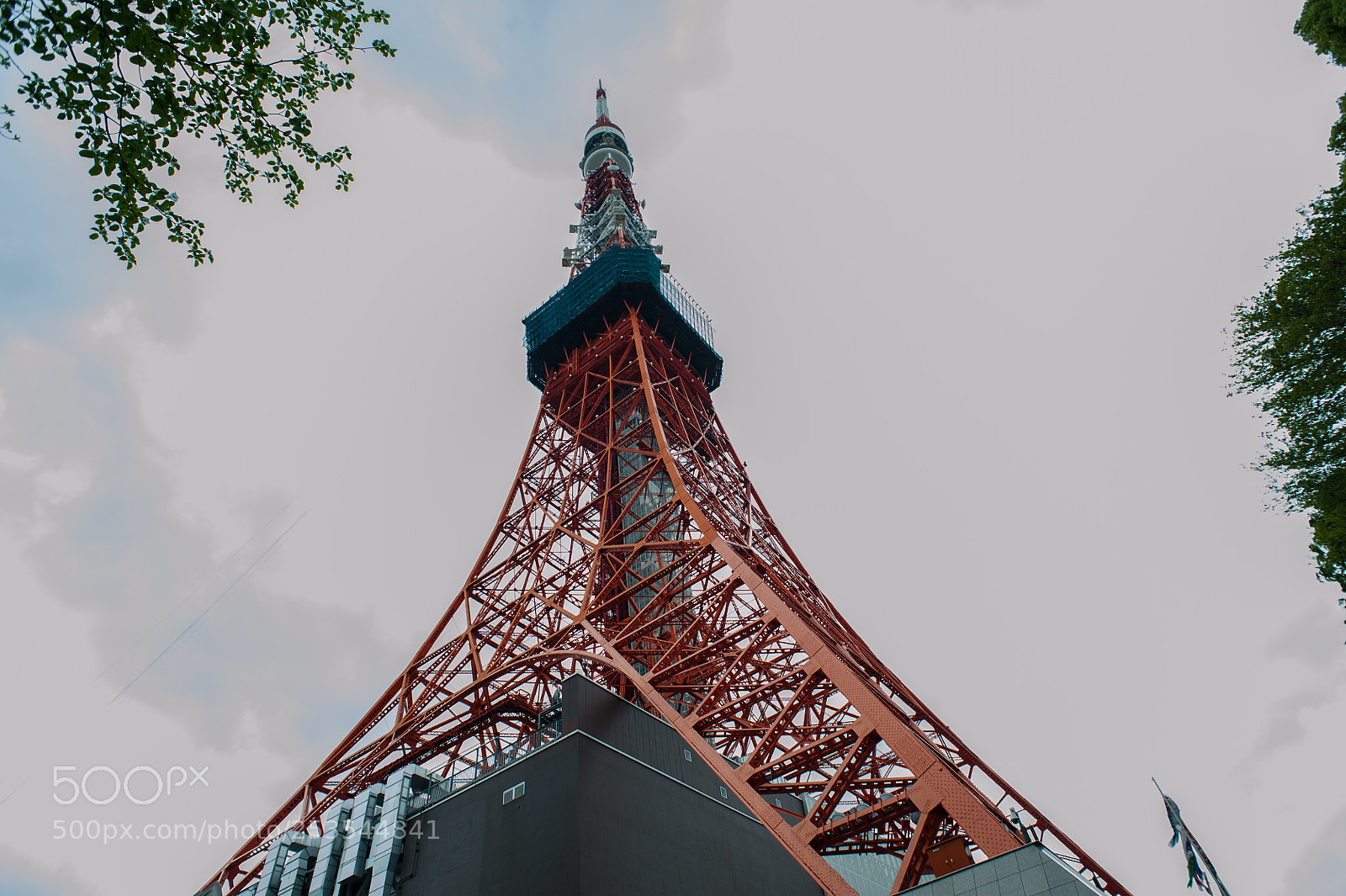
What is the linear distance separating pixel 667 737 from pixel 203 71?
57.7 feet

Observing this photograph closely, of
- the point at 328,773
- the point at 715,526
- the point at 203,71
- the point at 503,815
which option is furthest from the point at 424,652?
the point at 203,71

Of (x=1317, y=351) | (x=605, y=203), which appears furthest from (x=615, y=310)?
(x=1317, y=351)

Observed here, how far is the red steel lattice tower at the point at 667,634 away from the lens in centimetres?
1268

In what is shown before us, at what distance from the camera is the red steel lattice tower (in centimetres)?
1268

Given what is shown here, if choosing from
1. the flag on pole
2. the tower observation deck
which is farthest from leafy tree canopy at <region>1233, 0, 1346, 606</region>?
the tower observation deck

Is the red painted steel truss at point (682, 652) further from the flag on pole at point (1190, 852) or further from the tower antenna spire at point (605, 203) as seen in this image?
the tower antenna spire at point (605, 203)

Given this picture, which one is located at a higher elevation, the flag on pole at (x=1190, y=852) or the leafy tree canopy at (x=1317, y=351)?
the leafy tree canopy at (x=1317, y=351)

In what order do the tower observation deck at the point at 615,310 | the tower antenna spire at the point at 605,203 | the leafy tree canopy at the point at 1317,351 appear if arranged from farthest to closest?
1. the tower antenna spire at the point at 605,203
2. the tower observation deck at the point at 615,310
3. the leafy tree canopy at the point at 1317,351

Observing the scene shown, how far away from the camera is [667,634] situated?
78.7 feet

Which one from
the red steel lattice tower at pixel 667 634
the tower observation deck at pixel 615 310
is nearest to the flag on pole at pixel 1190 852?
the red steel lattice tower at pixel 667 634

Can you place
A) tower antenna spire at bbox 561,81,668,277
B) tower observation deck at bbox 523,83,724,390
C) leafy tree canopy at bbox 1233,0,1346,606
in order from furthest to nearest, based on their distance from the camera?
tower antenna spire at bbox 561,81,668,277
tower observation deck at bbox 523,83,724,390
leafy tree canopy at bbox 1233,0,1346,606

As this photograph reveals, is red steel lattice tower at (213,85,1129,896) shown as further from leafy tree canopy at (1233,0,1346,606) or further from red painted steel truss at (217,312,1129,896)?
leafy tree canopy at (1233,0,1346,606)

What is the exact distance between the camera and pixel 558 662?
70.3 feet

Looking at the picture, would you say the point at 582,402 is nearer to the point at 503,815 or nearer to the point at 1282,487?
the point at 503,815
